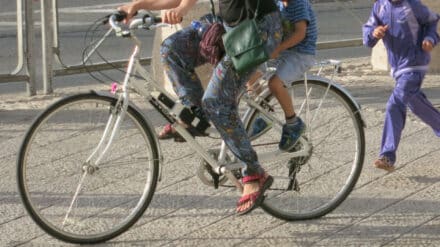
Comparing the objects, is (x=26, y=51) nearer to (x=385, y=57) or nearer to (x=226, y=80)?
(x=385, y=57)

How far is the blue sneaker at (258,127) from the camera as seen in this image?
5730mm

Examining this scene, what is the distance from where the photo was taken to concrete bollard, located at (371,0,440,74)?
9734 mm

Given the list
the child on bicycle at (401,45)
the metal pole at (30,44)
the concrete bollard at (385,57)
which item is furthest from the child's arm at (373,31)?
the metal pole at (30,44)

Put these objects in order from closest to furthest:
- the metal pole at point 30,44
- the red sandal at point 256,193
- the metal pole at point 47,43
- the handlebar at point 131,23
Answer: the handlebar at point 131,23 → the red sandal at point 256,193 → the metal pole at point 30,44 → the metal pole at point 47,43

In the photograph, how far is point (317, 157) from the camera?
20.0 ft

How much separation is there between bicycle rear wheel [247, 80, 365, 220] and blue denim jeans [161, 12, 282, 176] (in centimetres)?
31

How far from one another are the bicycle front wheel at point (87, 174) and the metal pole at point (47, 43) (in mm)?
3377

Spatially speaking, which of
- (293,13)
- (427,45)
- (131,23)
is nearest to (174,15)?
(131,23)

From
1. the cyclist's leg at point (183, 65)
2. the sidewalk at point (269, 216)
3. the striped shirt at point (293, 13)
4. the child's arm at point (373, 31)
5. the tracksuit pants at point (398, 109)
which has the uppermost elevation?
the striped shirt at point (293, 13)

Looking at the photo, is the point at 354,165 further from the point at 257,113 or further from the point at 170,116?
the point at 170,116

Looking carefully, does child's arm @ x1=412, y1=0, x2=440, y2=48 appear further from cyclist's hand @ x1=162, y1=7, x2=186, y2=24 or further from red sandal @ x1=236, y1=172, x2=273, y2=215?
cyclist's hand @ x1=162, y1=7, x2=186, y2=24

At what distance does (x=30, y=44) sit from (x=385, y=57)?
3245mm

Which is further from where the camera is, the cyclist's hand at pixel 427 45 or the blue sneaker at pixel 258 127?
the cyclist's hand at pixel 427 45

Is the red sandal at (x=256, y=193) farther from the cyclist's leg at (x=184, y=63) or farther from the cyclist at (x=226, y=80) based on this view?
the cyclist's leg at (x=184, y=63)
